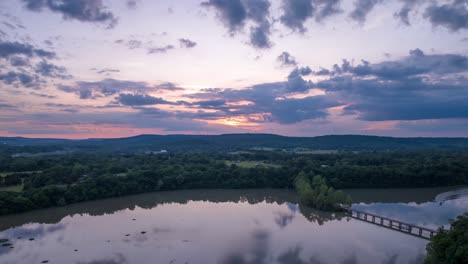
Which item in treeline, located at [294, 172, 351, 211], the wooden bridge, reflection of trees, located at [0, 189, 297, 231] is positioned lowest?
reflection of trees, located at [0, 189, 297, 231]

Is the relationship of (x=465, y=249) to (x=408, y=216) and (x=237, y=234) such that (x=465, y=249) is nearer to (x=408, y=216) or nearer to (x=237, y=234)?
(x=237, y=234)

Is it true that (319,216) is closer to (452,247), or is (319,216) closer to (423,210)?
(423,210)

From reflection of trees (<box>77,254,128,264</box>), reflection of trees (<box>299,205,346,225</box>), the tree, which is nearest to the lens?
the tree

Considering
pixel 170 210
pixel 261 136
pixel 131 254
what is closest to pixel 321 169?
pixel 170 210

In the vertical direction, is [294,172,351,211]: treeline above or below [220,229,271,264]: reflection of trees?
above

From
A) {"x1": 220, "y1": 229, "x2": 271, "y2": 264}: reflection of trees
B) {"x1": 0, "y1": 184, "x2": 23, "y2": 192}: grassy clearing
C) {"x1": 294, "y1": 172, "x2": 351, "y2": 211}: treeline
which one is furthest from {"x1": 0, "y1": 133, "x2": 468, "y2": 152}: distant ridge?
{"x1": 220, "y1": 229, "x2": 271, "y2": 264}: reflection of trees

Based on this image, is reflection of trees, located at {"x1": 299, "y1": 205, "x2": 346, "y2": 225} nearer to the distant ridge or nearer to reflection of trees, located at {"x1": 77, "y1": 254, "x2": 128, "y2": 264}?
reflection of trees, located at {"x1": 77, "y1": 254, "x2": 128, "y2": 264}

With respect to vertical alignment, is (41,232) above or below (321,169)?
below
